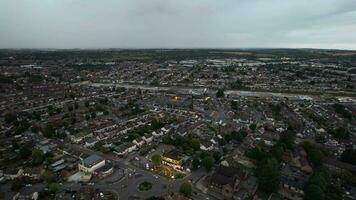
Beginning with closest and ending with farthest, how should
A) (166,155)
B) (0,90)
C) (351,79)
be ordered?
(166,155) < (0,90) < (351,79)

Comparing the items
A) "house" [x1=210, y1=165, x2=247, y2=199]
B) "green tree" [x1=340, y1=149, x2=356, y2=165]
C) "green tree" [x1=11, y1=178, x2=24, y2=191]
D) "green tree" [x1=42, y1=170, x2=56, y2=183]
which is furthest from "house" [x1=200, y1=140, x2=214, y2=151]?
"green tree" [x1=11, y1=178, x2=24, y2=191]

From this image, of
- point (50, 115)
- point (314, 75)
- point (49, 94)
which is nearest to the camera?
point (50, 115)

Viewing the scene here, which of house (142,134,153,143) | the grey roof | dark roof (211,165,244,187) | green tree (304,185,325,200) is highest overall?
green tree (304,185,325,200)

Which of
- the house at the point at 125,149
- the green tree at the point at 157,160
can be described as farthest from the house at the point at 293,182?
the house at the point at 125,149

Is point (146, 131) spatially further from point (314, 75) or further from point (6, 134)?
point (314, 75)

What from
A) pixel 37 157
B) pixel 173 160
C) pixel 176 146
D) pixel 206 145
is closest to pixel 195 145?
pixel 206 145

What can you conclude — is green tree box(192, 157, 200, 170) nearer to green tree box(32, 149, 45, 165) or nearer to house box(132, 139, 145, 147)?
house box(132, 139, 145, 147)

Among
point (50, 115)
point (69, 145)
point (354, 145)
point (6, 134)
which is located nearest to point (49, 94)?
point (50, 115)

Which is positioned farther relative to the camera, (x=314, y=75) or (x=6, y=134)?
(x=314, y=75)
